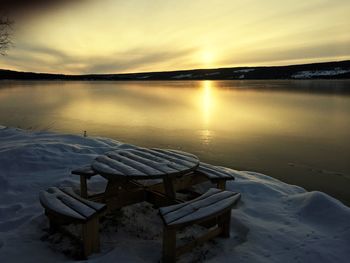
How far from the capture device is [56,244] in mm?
3941

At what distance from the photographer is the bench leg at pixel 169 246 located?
341cm

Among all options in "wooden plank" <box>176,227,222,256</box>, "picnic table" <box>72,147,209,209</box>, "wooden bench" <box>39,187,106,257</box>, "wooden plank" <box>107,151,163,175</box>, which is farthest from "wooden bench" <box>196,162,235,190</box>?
"wooden bench" <box>39,187,106,257</box>

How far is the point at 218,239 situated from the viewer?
163 inches

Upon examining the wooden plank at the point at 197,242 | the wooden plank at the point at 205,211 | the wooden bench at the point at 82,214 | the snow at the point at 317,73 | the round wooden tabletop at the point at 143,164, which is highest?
the snow at the point at 317,73

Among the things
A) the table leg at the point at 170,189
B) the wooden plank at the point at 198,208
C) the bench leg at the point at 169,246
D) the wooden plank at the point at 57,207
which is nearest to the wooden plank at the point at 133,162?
the table leg at the point at 170,189

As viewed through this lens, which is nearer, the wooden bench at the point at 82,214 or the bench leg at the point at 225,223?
the wooden bench at the point at 82,214

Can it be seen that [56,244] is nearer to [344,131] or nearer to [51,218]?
[51,218]

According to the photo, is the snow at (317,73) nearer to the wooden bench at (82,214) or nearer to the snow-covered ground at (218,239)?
the snow-covered ground at (218,239)

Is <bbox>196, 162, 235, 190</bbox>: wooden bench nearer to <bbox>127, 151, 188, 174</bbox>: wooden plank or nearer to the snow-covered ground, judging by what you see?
the snow-covered ground

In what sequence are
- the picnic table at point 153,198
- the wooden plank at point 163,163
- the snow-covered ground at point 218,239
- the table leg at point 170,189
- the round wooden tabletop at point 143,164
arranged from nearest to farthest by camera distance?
the picnic table at point 153,198
the snow-covered ground at point 218,239
the round wooden tabletop at point 143,164
the wooden plank at point 163,163
the table leg at point 170,189

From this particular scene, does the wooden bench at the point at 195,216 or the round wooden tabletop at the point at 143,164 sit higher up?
the round wooden tabletop at the point at 143,164

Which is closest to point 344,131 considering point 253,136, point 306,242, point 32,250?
point 253,136

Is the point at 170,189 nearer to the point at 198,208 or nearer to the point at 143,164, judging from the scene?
Answer: the point at 143,164

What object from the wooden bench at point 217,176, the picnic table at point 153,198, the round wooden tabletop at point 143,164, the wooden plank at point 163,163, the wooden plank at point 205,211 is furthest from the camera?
the wooden bench at point 217,176
